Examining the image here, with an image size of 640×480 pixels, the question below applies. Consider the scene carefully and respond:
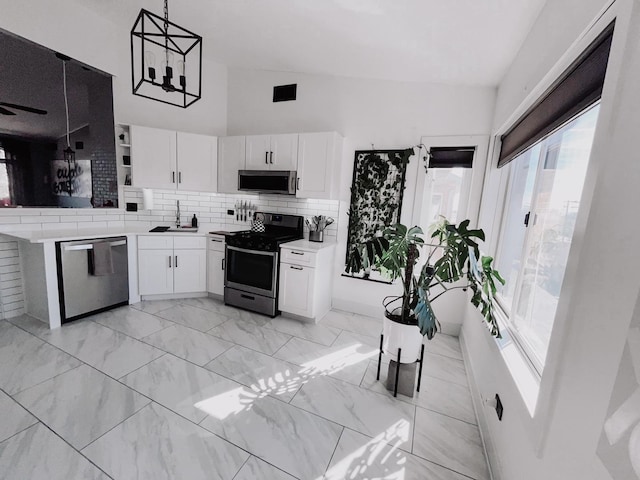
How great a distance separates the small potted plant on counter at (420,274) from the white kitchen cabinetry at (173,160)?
8.85ft

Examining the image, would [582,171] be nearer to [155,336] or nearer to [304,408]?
[304,408]

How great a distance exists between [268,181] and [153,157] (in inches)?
58.4

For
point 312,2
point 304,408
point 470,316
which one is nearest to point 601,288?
point 304,408

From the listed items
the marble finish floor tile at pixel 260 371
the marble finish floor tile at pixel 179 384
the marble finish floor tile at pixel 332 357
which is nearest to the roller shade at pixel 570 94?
the marble finish floor tile at pixel 332 357

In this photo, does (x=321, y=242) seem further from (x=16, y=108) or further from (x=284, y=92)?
(x=16, y=108)

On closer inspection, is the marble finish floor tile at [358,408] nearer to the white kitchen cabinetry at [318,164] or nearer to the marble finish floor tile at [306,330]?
the marble finish floor tile at [306,330]

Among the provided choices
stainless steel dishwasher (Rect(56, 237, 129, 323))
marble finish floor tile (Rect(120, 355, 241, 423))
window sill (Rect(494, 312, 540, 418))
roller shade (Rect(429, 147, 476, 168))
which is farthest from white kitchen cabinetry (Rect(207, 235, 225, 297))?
window sill (Rect(494, 312, 540, 418))

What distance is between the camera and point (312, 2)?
2.06 meters

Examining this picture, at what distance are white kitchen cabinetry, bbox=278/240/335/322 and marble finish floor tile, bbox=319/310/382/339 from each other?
0.19 meters

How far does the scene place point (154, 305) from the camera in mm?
3314

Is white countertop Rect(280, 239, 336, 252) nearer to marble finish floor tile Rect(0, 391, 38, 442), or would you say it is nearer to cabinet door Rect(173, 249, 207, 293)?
cabinet door Rect(173, 249, 207, 293)

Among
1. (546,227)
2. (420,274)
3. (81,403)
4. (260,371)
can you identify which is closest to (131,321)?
(81,403)

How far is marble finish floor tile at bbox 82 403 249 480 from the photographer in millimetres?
1355

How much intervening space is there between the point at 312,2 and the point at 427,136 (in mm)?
1708
